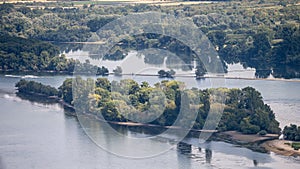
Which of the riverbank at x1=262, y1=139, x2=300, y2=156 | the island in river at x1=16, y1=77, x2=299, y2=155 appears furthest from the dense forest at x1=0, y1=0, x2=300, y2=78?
the riverbank at x1=262, y1=139, x2=300, y2=156

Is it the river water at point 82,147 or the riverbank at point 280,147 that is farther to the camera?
A: the riverbank at point 280,147

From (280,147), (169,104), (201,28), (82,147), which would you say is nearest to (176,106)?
(169,104)

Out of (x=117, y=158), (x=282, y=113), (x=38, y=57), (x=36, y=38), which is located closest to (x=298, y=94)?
(x=282, y=113)

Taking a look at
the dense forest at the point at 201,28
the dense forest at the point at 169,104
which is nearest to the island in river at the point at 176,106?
the dense forest at the point at 169,104

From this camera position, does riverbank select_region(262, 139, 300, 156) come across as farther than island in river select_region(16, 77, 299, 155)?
No

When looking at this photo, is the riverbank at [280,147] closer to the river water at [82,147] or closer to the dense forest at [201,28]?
the river water at [82,147]

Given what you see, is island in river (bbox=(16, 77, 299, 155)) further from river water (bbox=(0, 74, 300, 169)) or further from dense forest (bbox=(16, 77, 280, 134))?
river water (bbox=(0, 74, 300, 169))

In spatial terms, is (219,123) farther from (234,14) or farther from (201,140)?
(234,14)
